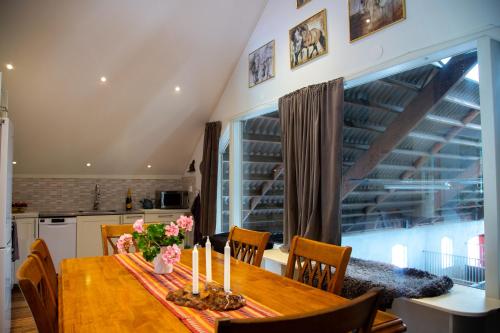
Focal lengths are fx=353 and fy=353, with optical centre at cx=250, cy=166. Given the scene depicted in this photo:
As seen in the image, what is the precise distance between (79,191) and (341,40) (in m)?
4.53

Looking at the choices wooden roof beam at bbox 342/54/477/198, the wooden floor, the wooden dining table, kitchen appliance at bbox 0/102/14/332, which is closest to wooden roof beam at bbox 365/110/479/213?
wooden roof beam at bbox 342/54/477/198

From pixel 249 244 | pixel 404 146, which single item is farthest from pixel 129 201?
pixel 404 146

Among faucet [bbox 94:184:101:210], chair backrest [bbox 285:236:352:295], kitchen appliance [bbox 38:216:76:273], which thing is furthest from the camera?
faucet [bbox 94:184:101:210]

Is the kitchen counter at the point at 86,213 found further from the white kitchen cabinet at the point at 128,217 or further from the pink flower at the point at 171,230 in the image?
the pink flower at the point at 171,230

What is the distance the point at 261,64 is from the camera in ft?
13.3

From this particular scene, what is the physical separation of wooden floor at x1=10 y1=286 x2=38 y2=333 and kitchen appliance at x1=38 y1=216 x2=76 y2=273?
79cm

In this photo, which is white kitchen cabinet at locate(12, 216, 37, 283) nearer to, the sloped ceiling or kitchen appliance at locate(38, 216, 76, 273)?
kitchen appliance at locate(38, 216, 76, 273)

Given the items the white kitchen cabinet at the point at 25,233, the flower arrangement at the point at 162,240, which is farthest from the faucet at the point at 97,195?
the flower arrangement at the point at 162,240

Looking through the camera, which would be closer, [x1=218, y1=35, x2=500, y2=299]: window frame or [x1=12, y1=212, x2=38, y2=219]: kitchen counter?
[x1=218, y1=35, x2=500, y2=299]: window frame

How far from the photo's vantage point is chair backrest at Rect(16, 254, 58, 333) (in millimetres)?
1147

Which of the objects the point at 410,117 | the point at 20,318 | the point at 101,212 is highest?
the point at 410,117

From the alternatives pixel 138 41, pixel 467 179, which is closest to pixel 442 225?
pixel 467 179

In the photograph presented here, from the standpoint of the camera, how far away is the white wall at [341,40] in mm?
2080

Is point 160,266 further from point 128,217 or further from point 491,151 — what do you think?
point 128,217
